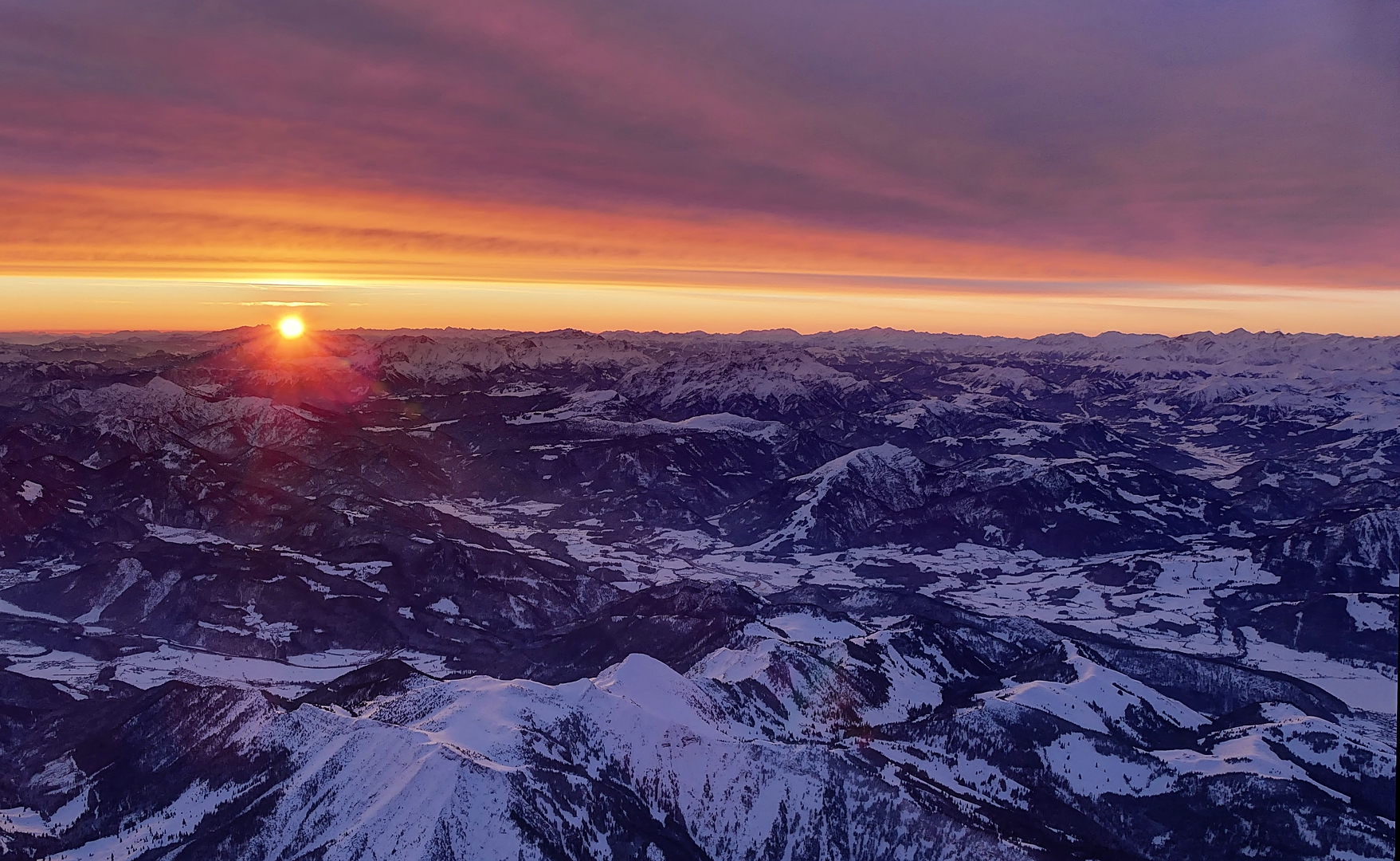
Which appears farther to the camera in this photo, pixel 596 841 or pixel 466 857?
pixel 596 841

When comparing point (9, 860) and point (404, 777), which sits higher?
point (404, 777)

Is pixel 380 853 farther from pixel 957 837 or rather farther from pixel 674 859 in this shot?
pixel 957 837

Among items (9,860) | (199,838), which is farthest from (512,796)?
(9,860)

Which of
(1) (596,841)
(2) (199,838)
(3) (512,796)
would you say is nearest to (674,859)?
(1) (596,841)

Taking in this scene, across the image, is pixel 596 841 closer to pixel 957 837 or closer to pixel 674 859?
pixel 674 859

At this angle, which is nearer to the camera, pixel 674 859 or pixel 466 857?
pixel 466 857

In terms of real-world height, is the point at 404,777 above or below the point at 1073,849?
above

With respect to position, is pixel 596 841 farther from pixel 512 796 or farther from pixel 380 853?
pixel 380 853

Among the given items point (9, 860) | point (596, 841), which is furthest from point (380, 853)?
point (9, 860)
